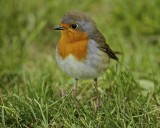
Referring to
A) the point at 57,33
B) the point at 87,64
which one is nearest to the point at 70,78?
the point at 87,64

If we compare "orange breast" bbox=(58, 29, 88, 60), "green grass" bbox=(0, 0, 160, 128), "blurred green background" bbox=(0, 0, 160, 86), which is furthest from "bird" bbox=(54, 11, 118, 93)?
"blurred green background" bbox=(0, 0, 160, 86)

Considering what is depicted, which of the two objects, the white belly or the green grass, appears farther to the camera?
the white belly

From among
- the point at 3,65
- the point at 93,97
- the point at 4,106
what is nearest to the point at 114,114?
the point at 93,97

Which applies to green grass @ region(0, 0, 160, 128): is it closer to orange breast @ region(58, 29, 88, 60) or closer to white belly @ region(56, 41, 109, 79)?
white belly @ region(56, 41, 109, 79)

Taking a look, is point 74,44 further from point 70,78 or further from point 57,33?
point 57,33

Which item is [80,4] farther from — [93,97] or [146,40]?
[93,97]

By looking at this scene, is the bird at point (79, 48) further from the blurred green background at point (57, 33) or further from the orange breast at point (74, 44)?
the blurred green background at point (57, 33)
